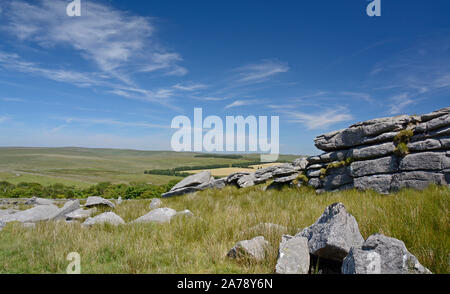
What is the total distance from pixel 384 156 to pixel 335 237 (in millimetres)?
10770

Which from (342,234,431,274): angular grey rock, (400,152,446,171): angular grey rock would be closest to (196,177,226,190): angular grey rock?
(400,152,446,171): angular grey rock

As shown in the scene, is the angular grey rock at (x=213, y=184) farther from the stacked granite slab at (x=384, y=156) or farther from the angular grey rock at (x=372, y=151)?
the angular grey rock at (x=372, y=151)

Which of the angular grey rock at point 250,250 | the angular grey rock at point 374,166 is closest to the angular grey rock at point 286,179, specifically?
the angular grey rock at point 374,166

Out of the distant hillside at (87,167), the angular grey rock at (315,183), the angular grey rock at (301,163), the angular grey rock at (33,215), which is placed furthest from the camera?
the distant hillside at (87,167)

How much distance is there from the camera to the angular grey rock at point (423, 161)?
10.4 m

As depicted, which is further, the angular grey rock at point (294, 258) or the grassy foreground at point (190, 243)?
the grassy foreground at point (190, 243)

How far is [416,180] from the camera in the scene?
10734 millimetres

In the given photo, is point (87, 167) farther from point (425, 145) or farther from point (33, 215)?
point (425, 145)

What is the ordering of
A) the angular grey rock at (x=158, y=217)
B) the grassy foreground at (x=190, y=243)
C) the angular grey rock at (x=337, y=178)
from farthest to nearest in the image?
the angular grey rock at (x=337, y=178) < the angular grey rock at (x=158, y=217) < the grassy foreground at (x=190, y=243)

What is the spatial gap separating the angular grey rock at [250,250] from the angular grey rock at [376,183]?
31.9ft

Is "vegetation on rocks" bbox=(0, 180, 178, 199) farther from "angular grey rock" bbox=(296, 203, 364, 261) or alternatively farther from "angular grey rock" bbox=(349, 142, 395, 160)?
"angular grey rock" bbox=(296, 203, 364, 261)

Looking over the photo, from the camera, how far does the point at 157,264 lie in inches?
165

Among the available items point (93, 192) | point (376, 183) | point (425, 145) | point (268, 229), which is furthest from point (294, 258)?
point (93, 192)
